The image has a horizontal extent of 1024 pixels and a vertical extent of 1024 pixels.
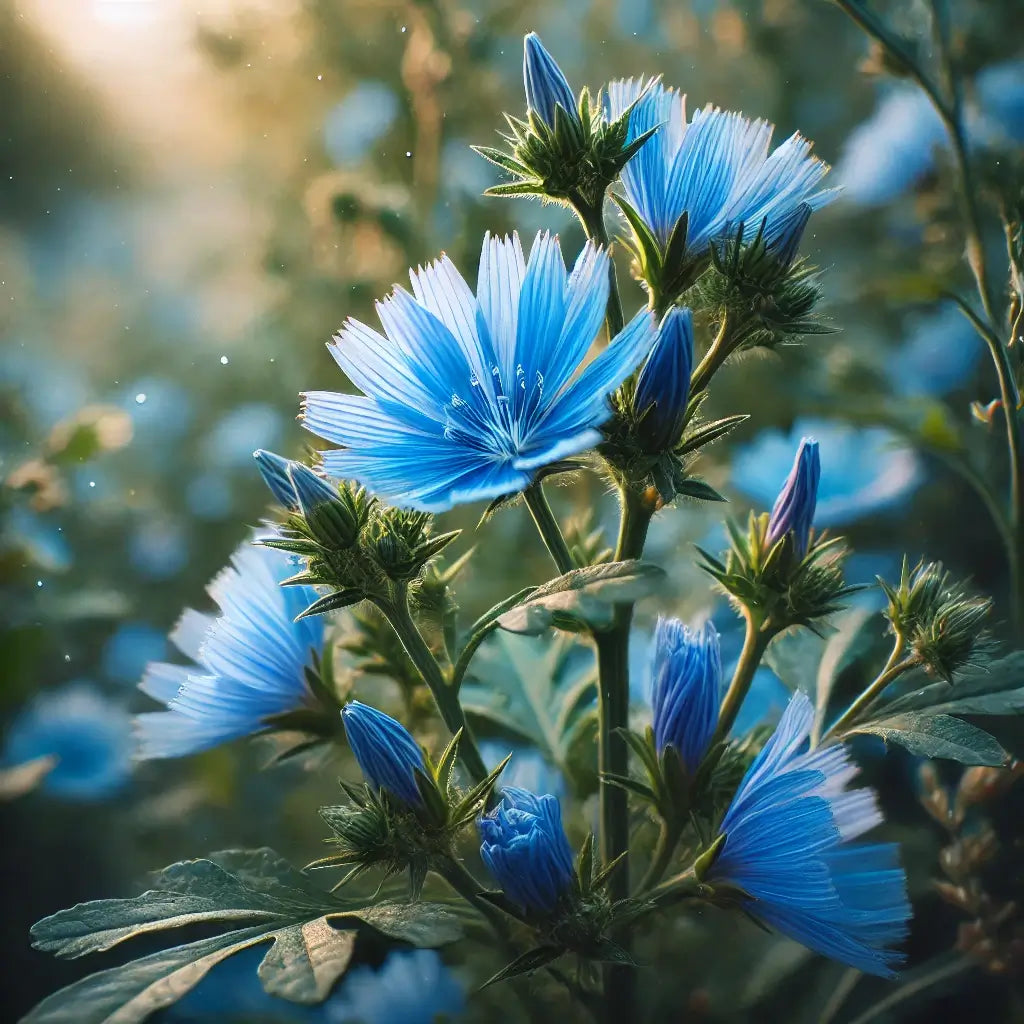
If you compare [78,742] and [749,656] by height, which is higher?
[78,742]

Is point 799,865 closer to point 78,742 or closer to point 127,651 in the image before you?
point 127,651

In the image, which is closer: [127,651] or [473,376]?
[473,376]

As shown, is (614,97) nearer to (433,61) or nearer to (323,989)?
(323,989)

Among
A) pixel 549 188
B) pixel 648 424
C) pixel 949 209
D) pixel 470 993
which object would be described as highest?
pixel 949 209

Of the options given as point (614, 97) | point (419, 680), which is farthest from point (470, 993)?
point (614, 97)

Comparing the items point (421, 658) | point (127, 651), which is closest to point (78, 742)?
point (127, 651)

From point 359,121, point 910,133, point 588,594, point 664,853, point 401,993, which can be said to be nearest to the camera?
point 588,594
